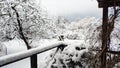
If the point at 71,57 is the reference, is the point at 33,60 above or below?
above

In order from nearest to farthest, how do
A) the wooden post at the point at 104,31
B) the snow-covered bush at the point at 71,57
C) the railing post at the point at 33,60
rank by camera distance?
the wooden post at the point at 104,31 → the railing post at the point at 33,60 → the snow-covered bush at the point at 71,57

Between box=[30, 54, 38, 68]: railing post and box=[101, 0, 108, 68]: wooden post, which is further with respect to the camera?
box=[30, 54, 38, 68]: railing post

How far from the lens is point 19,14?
12062 mm

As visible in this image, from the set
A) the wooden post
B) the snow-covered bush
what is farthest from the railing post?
the snow-covered bush

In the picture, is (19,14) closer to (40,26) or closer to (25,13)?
(25,13)

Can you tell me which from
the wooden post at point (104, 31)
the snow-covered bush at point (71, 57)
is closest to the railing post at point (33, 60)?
the wooden post at point (104, 31)

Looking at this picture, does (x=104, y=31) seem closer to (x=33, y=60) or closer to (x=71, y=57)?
(x=33, y=60)

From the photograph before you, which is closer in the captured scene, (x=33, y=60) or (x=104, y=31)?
(x=104, y=31)

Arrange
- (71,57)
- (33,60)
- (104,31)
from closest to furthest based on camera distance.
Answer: (104,31), (33,60), (71,57)

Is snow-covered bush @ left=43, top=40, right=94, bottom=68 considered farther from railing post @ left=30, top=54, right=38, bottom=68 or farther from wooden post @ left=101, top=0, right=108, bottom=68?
railing post @ left=30, top=54, right=38, bottom=68

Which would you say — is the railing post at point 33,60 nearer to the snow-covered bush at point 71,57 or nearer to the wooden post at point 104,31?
the wooden post at point 104,31

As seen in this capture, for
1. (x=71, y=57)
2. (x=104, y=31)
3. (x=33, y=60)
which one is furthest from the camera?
(x=71, y=57)

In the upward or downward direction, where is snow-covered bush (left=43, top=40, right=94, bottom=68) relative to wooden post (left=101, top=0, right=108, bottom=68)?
downward

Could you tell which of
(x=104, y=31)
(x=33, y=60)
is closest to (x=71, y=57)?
(x=33, y=60)
